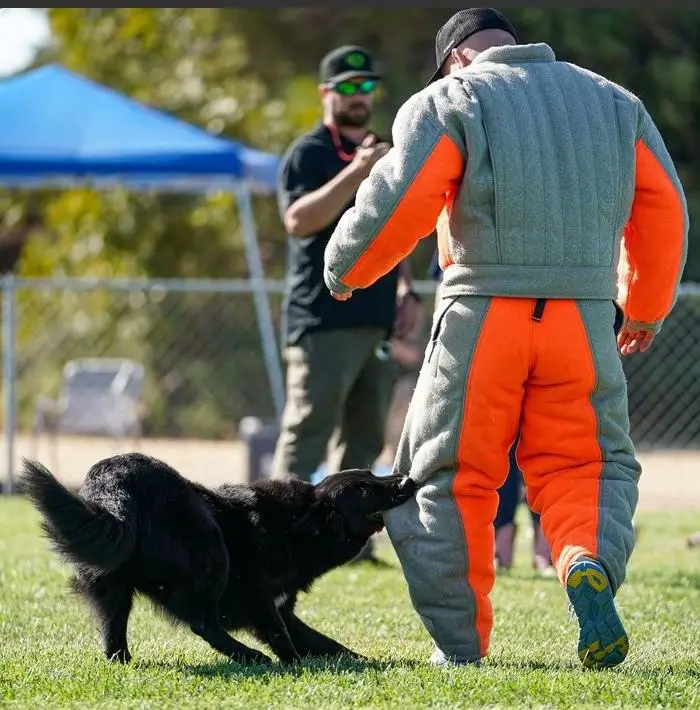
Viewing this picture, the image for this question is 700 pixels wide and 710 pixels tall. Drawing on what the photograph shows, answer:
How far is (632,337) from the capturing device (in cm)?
423

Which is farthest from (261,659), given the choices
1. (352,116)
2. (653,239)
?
(352,116)

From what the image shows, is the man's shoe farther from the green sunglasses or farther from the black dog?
the green sunglasses

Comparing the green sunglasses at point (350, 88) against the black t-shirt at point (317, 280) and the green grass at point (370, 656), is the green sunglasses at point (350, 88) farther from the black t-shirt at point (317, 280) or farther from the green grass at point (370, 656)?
the green grass at point (370, 656)

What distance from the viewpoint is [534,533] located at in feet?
22.2

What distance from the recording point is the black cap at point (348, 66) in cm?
629

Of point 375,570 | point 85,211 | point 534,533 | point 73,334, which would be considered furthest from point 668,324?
point 85,211

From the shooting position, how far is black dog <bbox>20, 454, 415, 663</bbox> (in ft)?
12.5

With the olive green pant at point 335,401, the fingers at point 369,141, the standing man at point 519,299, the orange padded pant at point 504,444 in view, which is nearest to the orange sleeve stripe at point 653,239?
the standing man at point 519,299

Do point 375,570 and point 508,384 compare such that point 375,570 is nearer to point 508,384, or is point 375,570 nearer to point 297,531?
point 297,531

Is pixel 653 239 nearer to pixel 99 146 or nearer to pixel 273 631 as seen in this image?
pixel 273 631

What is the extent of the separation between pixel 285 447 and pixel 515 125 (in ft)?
9.32

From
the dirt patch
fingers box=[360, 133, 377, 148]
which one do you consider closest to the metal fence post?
the dirt patch

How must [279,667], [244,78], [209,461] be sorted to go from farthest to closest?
Result: [244,78]
[209,461]
[279,667]

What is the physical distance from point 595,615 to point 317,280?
111 inches
